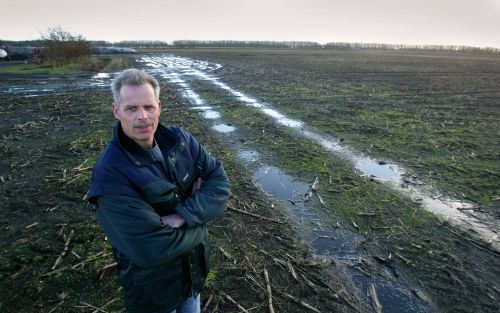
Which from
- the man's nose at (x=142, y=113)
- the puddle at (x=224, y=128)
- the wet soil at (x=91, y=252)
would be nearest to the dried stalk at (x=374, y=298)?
the wet soil at (x=91, y=252)

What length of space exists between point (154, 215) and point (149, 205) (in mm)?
113

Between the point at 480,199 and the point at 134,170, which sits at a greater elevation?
the point at 134,170

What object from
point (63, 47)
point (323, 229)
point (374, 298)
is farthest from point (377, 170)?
point (63, 47)

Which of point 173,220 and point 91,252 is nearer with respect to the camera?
point 173,220

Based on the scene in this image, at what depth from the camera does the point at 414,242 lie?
5996 mm

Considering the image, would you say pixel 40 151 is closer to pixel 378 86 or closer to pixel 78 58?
pixel 378 86

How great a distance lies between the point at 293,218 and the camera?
6.84 meters

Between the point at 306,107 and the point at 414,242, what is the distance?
12311 millimetres

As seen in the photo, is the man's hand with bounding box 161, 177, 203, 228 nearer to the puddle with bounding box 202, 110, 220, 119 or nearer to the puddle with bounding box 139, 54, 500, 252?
the puddle with bounding box 139, 54, 500, 252

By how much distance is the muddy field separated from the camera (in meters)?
4.77

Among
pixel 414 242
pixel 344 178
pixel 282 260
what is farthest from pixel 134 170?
pixel 344 178

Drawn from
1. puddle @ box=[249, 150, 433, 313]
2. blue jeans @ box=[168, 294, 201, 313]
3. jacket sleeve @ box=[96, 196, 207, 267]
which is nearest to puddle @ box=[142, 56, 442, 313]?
puddle @ box=[249, 150, 433, 313]

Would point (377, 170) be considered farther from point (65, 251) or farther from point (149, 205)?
point (149, 205)

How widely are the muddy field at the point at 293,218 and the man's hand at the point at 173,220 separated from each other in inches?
88.0
